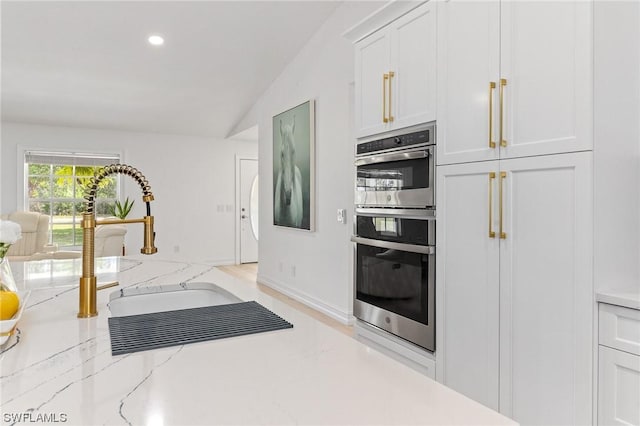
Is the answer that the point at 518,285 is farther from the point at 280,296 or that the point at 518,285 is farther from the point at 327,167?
the point at 280,296

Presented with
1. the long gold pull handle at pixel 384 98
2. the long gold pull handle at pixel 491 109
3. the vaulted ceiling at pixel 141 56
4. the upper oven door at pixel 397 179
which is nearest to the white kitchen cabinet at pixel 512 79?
the long gold pull handle at pixel 491 109

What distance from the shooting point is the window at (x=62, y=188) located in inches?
244

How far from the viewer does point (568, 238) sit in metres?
1.54

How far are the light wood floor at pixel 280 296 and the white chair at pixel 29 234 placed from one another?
2574 mm

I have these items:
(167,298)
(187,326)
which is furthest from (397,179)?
(187,326)

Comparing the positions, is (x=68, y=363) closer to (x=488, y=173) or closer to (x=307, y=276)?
(x=488, y=173)

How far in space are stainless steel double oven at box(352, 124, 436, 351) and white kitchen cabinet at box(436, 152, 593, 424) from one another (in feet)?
0.29

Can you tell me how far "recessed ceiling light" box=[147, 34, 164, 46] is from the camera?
164 inches

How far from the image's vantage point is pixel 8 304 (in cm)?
96

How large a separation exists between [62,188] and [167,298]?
578cm

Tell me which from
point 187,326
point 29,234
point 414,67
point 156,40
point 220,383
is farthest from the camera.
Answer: point 29,234

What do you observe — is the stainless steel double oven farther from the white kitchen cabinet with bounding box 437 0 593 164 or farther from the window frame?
the window frame

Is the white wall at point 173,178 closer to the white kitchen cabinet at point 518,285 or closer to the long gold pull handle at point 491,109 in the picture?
the white kitchen cabinet at point 518,285

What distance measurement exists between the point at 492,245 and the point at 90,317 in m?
1.50
